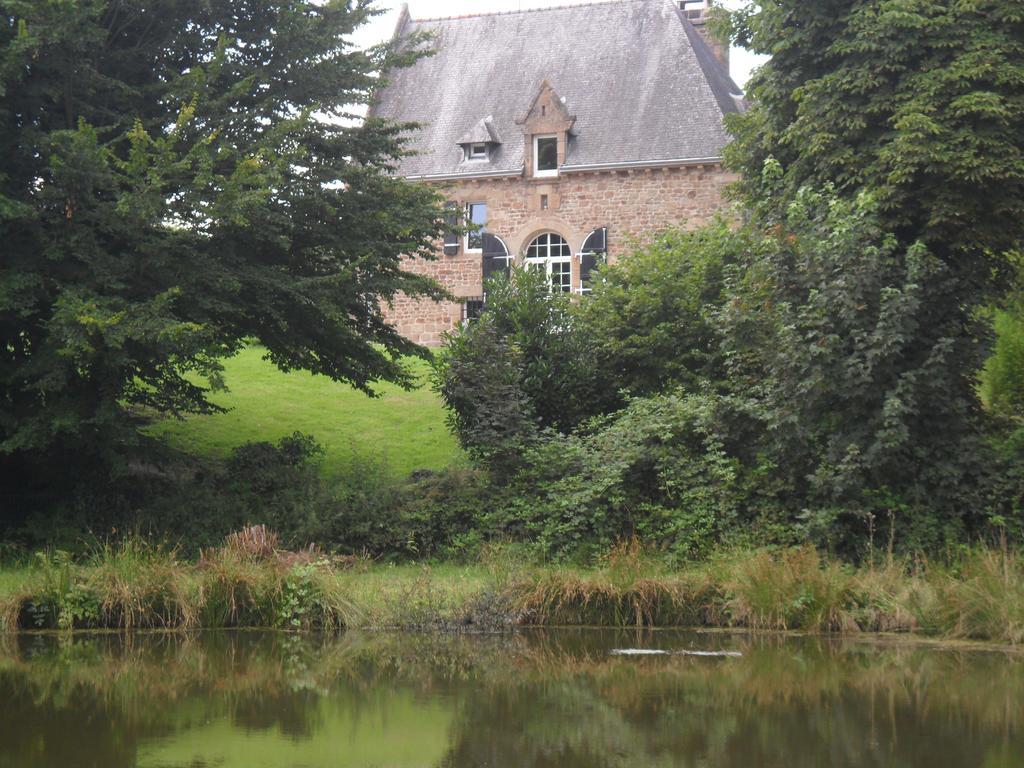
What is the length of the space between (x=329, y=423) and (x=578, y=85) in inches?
716

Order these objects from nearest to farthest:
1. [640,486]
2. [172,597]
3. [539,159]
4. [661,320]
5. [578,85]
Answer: [172,597], [640,486], [661,320], [539,159], [578,85]

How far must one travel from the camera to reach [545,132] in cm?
3675

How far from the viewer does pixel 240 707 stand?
9.02 m

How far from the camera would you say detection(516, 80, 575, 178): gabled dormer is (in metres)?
36.5

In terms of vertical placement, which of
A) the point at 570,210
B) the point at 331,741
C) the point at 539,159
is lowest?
the point at 331,741

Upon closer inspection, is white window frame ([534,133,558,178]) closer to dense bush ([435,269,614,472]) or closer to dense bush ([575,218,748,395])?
dense bush ([575,218,748,395])

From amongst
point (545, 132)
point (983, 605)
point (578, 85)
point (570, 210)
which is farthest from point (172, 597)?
point (578, 85)

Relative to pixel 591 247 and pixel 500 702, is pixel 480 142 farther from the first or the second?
pixel 500 702

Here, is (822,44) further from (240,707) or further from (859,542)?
(240,707)

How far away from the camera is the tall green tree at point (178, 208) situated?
15.4 m

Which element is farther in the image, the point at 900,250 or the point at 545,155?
the point at 545,155

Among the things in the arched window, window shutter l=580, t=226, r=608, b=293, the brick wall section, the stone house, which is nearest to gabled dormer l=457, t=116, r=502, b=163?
the stone house

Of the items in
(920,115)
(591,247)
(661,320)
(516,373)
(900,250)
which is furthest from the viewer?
(591,247)

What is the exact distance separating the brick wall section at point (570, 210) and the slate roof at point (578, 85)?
0.57 m
